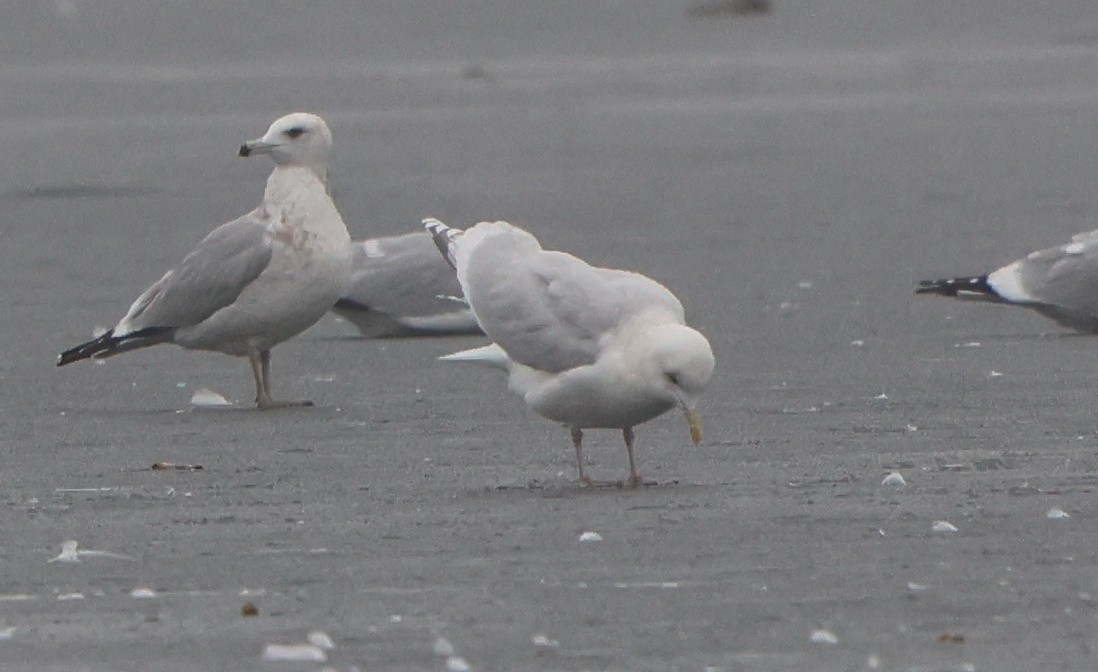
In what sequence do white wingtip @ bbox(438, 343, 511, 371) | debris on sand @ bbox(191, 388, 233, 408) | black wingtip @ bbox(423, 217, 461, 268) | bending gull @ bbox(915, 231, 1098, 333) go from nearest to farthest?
white wingtip @ bbox(438, 343, 511, 371) < black wingtip @ bbox(423, 217, 461, 268) < debris on sand @ bbox(191, 388, 233, 408) < bending gull @ bbox(915, 231, 1098, 333)

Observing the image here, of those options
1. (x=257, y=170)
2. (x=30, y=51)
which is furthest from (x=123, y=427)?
(x=30, y=51)

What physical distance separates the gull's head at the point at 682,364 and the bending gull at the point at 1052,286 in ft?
15.3

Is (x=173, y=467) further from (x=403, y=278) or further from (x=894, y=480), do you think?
(x=403, y=278)

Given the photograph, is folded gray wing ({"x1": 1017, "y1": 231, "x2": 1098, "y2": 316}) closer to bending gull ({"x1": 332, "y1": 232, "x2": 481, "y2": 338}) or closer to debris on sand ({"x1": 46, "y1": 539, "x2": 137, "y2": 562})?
bending gull ({"x1": 332, "y1": 232, "x2": 481, "y2": 338})

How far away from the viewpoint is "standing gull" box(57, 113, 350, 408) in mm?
10234

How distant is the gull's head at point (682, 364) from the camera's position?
7.34 metres

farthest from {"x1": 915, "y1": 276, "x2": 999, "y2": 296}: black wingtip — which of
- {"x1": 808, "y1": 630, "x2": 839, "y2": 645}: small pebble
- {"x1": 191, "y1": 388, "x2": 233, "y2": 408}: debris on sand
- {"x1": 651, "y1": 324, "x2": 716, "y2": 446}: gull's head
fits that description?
{"x1": 808, "y1": 630, "x2": 839, "y2": 645}: small pebble

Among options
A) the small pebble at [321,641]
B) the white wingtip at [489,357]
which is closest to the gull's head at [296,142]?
the white wingtip at [489,357]

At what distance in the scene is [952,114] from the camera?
26.3 meters

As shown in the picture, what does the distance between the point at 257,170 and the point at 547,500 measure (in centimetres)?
1531

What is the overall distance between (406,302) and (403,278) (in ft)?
0.63

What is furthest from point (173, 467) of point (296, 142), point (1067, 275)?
point (1067, 275)

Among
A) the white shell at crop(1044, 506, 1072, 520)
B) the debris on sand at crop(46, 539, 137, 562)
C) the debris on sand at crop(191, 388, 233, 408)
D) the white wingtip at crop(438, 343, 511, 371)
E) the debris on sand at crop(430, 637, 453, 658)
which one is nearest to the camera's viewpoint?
the debris on sand at crop(430, 637, 453, 658)

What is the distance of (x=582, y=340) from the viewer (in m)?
7.68
